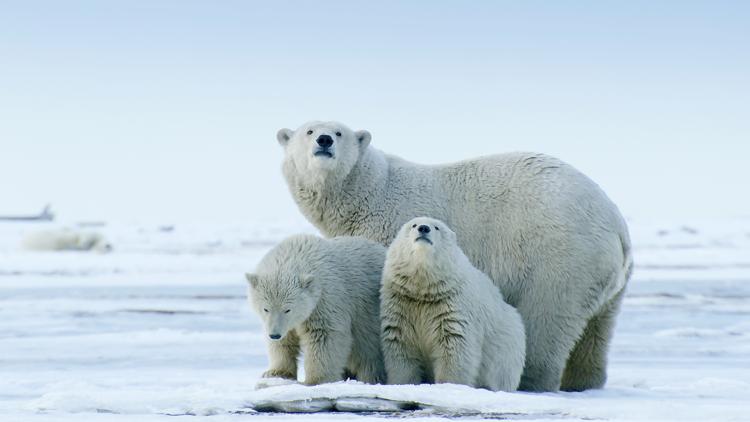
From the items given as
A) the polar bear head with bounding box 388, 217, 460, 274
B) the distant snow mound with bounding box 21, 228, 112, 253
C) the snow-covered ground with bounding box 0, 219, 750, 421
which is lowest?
the distant snow mound with bounding box 21, 228, 112, 253

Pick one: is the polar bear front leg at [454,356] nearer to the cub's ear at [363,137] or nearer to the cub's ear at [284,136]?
the cub's ear at [363,137]

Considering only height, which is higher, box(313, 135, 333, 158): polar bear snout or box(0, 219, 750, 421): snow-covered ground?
box(313, 135, 333, 158): polar bear snout

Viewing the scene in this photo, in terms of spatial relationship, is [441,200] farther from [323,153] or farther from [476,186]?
[323,153]

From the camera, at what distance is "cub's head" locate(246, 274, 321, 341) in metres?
5.33

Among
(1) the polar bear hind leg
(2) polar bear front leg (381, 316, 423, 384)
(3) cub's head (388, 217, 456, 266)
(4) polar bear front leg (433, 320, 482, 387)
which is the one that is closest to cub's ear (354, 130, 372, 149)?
(3) cub's head (388, 217, 456, 266)

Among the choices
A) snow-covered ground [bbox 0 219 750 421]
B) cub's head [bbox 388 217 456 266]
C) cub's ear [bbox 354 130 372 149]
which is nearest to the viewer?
snow-covered ground [bbox 0 219 750 421]

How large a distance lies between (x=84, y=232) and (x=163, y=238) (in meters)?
5.93

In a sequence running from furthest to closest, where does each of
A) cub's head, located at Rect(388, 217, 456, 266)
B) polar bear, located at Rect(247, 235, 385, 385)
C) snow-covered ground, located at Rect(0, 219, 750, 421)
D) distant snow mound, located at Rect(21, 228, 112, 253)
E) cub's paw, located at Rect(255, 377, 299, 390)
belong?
distant snow mound, located at Rect(21, 228, 112, 253) → cub's paw, located at Rect(255, 377, 299, 390) → polar bear, located at Rect(247, 235, 385, 385) → cub's head, located at Rect(388, 217, 456, 266) → snow-covered ground, located at Rect(0, 219, 750, 421)

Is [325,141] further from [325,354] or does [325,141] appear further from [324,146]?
[325,354]

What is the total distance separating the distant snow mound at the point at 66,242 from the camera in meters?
27.9

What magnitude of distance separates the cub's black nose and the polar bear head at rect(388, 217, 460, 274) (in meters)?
0.94

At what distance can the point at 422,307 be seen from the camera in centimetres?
540

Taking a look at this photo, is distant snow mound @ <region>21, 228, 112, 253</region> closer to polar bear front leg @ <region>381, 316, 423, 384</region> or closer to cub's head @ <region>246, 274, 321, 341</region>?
cub's head @ <region>246, 274, 321, 341</region>

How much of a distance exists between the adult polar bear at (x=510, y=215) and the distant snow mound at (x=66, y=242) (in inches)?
886
